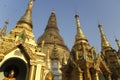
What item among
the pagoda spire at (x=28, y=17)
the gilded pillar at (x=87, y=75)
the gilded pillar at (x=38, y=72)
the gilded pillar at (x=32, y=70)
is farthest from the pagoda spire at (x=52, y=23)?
the gilded pillar at (x=32, y=70)

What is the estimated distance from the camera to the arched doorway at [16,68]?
58.9ft

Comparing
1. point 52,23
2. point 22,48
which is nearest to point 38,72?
point 22,48

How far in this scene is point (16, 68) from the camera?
18.5m

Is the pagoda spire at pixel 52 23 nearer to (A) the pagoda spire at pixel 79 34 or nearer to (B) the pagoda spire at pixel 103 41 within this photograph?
(B) the pagoda spire at pixel 103 41

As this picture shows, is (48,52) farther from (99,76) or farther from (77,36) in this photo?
(99,76)

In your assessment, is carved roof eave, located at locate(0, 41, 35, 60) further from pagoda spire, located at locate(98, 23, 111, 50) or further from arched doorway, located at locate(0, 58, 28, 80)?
pagoda spire, located at locate(98, 23, 111, 50)

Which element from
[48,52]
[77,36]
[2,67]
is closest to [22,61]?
[2,67]

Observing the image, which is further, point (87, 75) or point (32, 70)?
point (87, 75)

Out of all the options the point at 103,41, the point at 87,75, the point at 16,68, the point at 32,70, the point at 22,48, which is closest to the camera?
the point at 32,70

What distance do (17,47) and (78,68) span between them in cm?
730

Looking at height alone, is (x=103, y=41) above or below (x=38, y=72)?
above

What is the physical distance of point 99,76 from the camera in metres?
23.5

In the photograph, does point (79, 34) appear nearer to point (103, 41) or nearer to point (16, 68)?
point (103, 41)

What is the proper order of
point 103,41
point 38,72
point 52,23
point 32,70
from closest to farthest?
point 32,70 → point 38,72 → point 103,41 → point 52,23
